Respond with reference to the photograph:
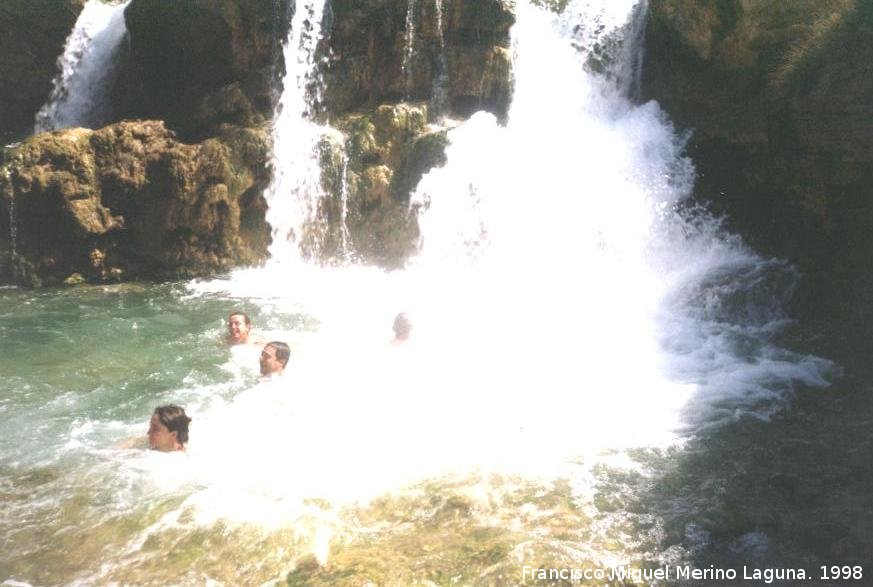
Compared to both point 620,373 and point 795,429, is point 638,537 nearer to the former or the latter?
point 795,429

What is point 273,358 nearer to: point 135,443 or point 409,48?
point 135,443

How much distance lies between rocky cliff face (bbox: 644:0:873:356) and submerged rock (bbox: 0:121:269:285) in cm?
670

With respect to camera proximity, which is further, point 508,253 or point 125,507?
point 508,253

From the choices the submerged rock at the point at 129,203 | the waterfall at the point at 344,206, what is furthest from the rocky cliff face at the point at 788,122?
the submerged rock at the point at 129,203

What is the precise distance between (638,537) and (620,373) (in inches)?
114

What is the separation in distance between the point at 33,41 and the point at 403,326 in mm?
10924

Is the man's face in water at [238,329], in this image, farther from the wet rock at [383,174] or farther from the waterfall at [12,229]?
the waterfall at [12,229]

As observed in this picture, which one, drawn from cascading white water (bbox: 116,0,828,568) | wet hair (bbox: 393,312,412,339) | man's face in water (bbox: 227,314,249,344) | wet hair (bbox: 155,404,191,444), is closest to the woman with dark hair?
wet hair (bbox: 155,404,191,444)

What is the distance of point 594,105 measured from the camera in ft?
36.9

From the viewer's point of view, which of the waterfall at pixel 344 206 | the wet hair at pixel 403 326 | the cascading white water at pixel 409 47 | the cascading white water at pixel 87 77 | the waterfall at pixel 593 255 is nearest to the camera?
the waterfall at pixel 593 255

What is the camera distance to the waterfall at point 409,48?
36.4ft

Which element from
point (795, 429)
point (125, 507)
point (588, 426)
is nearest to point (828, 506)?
point (795, 429)

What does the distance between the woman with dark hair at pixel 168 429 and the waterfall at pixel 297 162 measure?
6.27 m

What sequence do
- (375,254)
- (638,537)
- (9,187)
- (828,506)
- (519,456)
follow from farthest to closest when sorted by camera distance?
(375,254)
(9,187)
(519,456)
(828,506)
(638,537)
